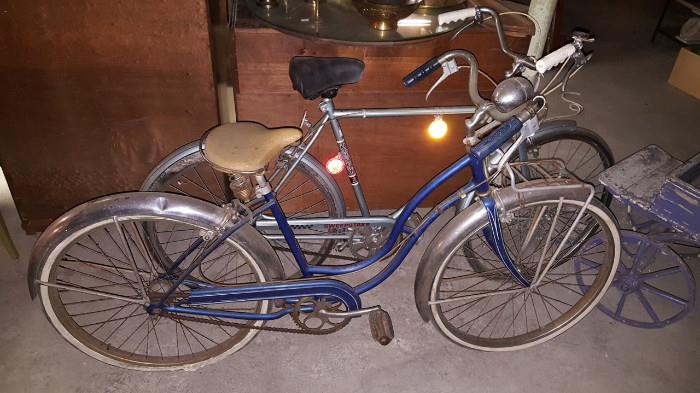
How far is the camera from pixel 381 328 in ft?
6.26

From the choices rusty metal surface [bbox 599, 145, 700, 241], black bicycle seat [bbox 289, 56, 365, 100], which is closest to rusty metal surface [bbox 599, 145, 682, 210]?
rusty metal surface [bbox 599, 145, 700, 241]

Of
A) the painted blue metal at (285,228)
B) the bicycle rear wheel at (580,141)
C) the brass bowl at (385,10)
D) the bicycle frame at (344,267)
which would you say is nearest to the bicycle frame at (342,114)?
the painted blue metal at (285,228)

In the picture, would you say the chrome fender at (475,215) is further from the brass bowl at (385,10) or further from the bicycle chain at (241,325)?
the brass bowl at (385,10)

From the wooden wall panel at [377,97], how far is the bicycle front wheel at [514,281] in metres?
0.54

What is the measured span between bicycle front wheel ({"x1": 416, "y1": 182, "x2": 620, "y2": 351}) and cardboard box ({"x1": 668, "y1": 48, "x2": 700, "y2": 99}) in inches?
108

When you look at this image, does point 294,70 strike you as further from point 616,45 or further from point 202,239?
point 616,45

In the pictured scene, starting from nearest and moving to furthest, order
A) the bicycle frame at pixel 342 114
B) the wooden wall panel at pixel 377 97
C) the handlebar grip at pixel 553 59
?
the handlebar grip at pixel 553 59 < the bicycle frame at pixel 342 114 < the wooden wall panel at pixel 377 97

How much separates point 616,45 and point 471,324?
4444mm

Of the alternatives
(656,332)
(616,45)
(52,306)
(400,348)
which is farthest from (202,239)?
(616,45)

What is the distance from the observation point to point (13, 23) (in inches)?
72.9

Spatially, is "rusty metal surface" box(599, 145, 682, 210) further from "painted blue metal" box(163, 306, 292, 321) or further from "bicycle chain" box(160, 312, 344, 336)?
"painted blue metal" box(163, 306, 292, 321)

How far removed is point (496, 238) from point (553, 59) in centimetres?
62

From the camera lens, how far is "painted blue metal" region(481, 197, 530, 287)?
1.65 m

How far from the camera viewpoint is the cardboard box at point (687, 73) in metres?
4.33
